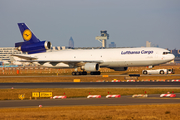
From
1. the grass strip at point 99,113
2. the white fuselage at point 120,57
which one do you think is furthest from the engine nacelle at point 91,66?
the grass strip at point 99,113

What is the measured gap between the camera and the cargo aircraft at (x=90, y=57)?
60250mm

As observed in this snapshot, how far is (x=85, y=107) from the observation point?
22297mm

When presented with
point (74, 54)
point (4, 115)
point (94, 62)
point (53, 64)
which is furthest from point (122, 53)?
point (4, 115)

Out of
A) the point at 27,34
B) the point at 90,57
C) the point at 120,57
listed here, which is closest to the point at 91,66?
the point at 90,57

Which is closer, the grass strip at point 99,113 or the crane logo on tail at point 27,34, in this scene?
the grass strip at point 99,113

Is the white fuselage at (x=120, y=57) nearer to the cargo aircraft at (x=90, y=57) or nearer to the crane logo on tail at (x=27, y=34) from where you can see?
the cargo aircraft at (x=90, y=57)

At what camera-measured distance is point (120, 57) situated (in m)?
61.8

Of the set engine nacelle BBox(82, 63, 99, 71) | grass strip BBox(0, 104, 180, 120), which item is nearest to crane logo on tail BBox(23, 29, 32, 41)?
engine nacelle BBox(82, 63, 99, 71)

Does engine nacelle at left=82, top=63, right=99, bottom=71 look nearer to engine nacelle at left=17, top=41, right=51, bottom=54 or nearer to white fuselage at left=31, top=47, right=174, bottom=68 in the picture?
white fuselage at left=31, top=47, right=174, bottom=68

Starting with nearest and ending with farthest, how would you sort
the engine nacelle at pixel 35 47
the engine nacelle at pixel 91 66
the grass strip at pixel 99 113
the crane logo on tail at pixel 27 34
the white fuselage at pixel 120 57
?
the grass strip at pixel 99 113 < the white fuselage at pixel 120 57 < the engine nacelle at pixel 91 66 < the engine nacelle at pixel 35 47 < the crane logo on tail at pixel 27 34

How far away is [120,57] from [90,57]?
7.73 metres

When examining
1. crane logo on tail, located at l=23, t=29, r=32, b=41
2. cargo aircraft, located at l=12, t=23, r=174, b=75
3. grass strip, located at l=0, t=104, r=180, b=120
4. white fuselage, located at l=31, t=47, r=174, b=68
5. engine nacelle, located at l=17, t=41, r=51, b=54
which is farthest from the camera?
crane logo on tail, located at l=23, t=29, r=32, b=41

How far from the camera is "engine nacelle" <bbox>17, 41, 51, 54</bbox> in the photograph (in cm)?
7025

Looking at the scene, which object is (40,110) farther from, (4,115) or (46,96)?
(46,96)
